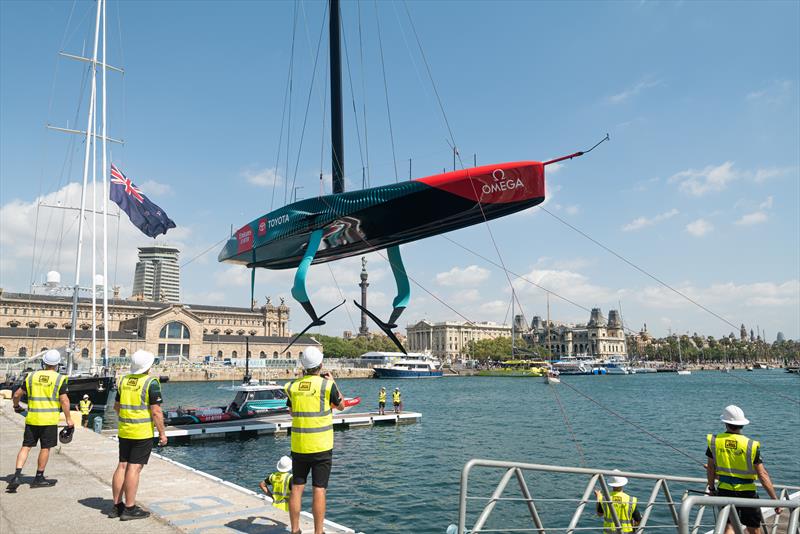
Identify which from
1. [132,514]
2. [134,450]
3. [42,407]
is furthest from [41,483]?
[134,450]

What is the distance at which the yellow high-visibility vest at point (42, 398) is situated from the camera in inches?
329

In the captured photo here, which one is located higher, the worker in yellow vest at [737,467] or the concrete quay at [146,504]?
the worker in yellow vest at [737,467]

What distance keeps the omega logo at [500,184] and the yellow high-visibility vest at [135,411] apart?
8134 millimetres

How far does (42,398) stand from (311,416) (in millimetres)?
5095

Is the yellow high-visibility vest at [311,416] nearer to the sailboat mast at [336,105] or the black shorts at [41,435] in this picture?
the black shorts at [41,435]

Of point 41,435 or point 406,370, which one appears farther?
point 406,370

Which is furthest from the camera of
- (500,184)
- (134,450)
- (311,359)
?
(500,184)

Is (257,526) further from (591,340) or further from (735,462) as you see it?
(591,340)

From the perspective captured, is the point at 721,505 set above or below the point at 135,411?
below

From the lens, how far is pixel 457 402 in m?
50.0

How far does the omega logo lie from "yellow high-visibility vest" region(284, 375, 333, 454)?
24.3 ft

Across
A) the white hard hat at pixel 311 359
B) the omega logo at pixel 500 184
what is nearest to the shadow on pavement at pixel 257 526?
the white hard hat at pixel 311 359

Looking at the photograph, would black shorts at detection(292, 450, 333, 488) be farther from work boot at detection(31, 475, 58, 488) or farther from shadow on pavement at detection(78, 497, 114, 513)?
work boot at detection(31, 475, 58, 488)

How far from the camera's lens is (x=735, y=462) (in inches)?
261
